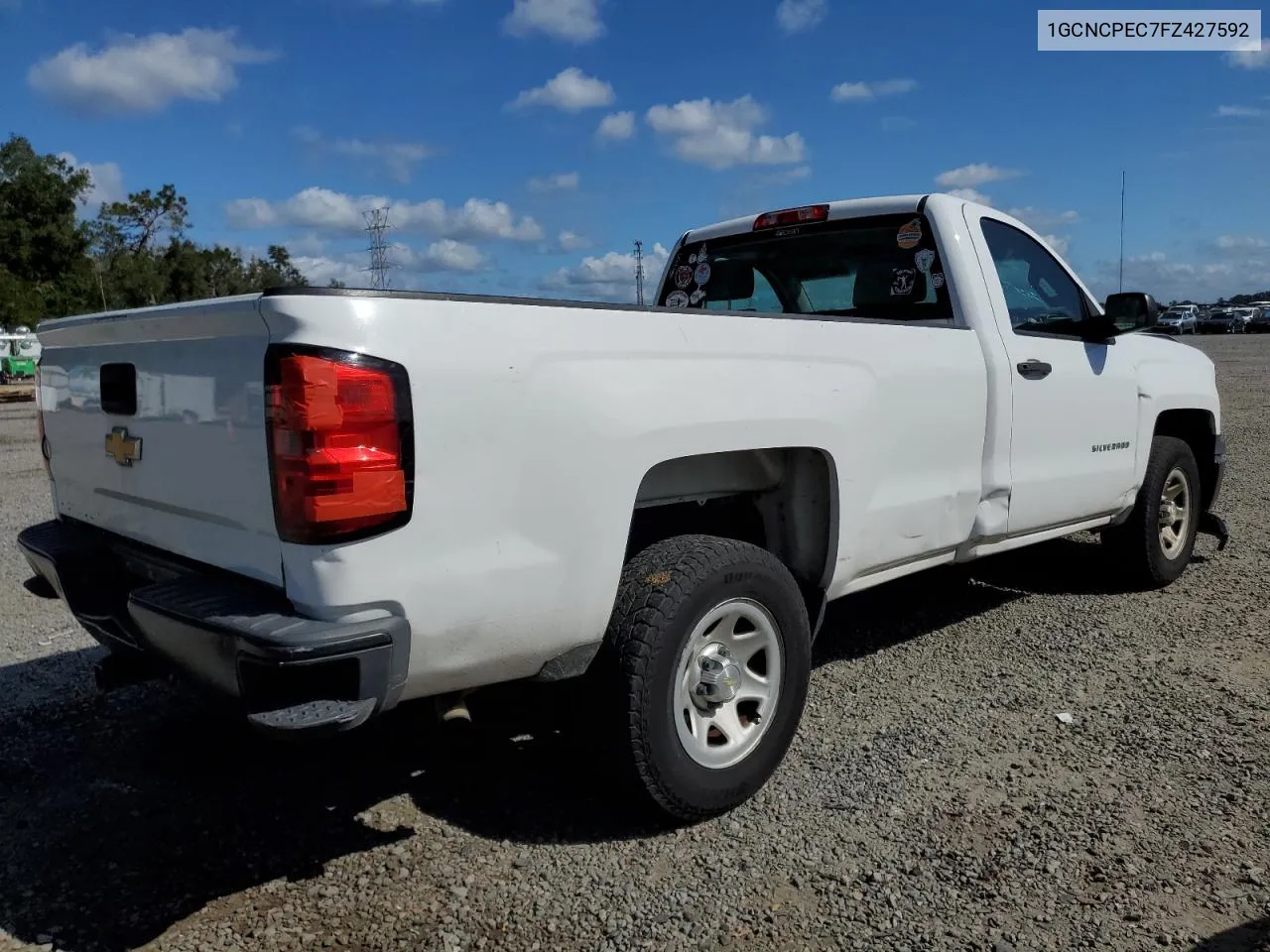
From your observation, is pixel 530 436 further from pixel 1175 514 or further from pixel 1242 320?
pixel 1242 320

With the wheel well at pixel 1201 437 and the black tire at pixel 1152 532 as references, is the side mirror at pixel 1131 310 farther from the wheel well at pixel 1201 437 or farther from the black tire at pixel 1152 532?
the wheel well at pixel 1201 437

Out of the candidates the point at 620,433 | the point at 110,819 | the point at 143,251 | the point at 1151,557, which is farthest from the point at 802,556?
the point at 143,251

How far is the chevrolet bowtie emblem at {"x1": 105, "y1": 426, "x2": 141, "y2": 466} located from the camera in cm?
292

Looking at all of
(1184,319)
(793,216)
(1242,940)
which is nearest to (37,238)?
(793,216)

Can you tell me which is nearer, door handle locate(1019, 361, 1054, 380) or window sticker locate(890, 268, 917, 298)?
door handle locate(1019, 361, 1054, 380)

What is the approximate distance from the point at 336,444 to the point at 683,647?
1.16 m

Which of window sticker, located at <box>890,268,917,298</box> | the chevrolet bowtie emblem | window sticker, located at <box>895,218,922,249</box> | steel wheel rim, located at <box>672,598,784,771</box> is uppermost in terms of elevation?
window sticker, located at <box>895,218,922,249</box>

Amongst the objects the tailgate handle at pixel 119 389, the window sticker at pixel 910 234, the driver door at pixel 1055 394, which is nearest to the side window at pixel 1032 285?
the driver door at pixel 1055 394

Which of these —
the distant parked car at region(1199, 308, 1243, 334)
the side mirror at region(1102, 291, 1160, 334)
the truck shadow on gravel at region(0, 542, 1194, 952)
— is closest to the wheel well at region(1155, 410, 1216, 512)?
the side mirror at region(1102, 291, 1160, 334)

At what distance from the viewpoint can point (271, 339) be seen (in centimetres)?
229

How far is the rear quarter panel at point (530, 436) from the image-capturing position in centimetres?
231

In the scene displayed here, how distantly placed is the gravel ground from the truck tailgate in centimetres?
92

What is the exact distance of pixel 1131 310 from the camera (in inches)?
187

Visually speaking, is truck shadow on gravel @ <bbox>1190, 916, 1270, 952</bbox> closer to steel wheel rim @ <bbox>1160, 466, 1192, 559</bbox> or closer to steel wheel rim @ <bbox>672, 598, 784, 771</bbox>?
steel wheel rim @ <bbox>672, 598, 784, 771</bbox>
